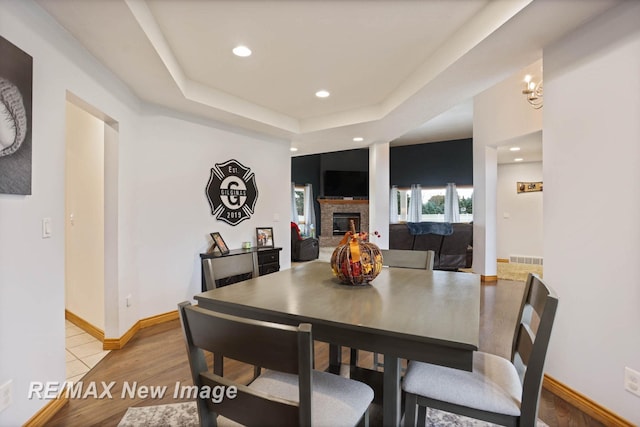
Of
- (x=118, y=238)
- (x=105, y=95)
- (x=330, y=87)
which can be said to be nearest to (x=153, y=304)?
(x=118, y=238)

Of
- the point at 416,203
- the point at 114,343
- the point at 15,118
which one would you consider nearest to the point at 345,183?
the point at 416,203

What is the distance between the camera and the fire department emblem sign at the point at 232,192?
3840 millimetres

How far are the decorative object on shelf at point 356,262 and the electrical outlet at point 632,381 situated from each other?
139 centimetres

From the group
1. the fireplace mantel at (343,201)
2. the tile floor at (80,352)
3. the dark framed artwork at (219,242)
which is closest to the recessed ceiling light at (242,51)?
the dark framed artwork at (219,242)

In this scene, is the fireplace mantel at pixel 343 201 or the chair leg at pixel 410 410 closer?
the chair leg at pixel 410 410

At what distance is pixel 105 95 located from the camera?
2.44m

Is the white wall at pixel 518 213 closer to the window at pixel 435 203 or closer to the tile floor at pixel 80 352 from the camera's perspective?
the window at pixel 435 203

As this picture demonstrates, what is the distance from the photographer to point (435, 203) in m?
9.69

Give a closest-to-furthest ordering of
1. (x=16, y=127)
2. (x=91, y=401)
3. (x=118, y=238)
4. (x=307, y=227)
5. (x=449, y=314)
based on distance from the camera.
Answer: (x=449, y=314)
(x=16, y=127)
(x=91, y=401)
(x=118, y=238)
(x=307, y=227)

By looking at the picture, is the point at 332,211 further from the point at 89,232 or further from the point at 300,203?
the point at 89,232

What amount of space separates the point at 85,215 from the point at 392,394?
313cm

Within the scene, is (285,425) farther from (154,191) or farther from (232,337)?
(154,191)

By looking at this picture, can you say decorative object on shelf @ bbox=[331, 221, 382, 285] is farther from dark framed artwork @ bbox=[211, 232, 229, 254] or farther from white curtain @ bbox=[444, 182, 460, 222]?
white curtain @ bbox=[444, 182, 460, 222]

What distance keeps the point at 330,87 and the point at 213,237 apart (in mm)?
2137
